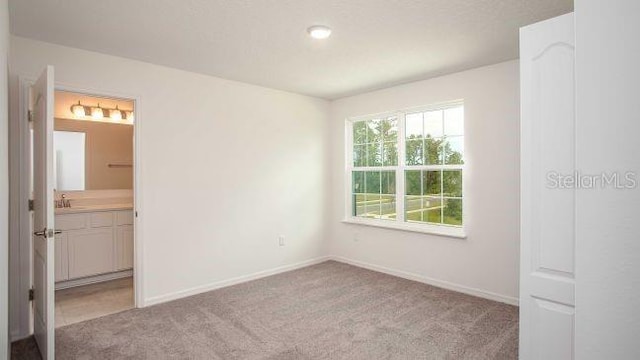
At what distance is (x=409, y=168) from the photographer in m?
4.23

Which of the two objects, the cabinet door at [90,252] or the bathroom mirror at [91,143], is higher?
the bathroom mirror at [91,143]

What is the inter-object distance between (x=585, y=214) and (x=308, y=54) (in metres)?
2.58

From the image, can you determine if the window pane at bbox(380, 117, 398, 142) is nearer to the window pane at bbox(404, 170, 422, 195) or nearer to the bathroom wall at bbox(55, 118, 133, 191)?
the window pane at bbox(404, 170, 422, 195)

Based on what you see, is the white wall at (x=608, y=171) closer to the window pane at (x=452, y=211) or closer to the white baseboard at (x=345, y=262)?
the white baseboard at (x=345, y=262)

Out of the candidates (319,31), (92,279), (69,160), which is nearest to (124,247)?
(92,279)

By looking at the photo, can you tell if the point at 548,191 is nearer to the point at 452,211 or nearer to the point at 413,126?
the point at 452,211

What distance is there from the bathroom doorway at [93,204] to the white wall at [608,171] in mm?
3635

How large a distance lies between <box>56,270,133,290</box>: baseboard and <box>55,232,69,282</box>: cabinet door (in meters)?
0.14

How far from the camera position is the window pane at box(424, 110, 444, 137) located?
13.0 ft

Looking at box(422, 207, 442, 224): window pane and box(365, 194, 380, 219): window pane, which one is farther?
box(365, 194, 380, 219): window pane

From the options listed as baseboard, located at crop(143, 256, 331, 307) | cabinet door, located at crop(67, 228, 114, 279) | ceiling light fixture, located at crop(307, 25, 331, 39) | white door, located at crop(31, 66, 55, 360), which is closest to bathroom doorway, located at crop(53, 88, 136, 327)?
cabinet door, located at crop(67, 228, 114, 279)

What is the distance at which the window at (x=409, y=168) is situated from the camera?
3854mm

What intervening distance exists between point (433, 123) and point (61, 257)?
4592 millimetres

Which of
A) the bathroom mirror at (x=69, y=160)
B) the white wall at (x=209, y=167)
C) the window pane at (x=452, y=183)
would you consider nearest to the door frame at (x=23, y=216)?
Answer: the white wall at (x=209, y=167)
